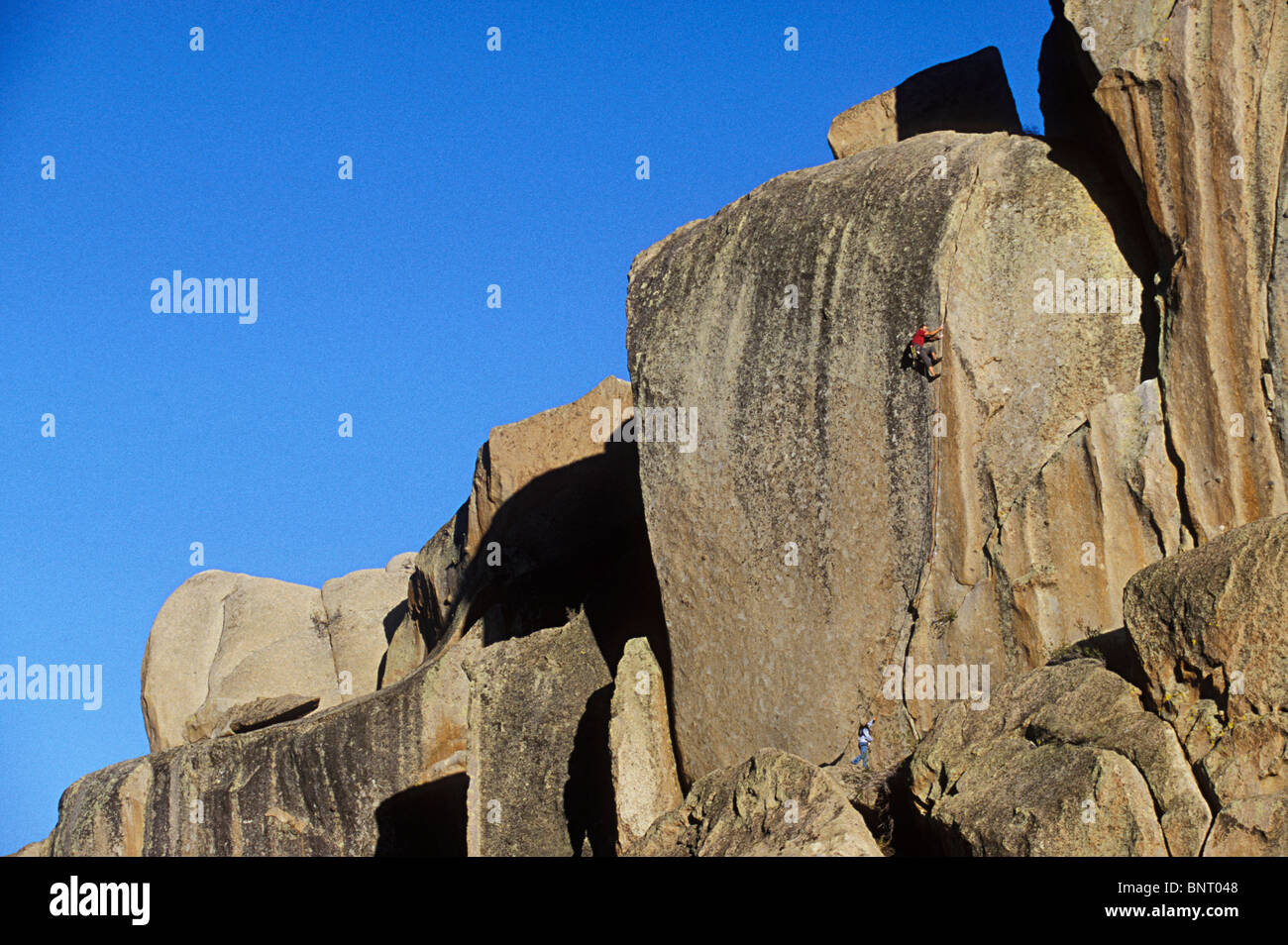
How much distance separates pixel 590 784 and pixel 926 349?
5845mm

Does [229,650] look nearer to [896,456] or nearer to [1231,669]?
[896,456]

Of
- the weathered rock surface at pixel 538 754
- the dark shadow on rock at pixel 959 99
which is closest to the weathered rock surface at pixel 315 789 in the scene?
the weathered rock surface at pixel 538 754

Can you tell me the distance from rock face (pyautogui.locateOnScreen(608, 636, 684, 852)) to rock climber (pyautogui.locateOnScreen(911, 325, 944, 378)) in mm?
4039

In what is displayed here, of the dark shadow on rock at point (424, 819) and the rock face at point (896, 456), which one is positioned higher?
the rock face at point (896, 456)

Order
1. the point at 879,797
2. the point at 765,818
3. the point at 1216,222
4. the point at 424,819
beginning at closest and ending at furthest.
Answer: the point at 765,818
the point at 879,797
the point at 1216,222
the point at 424,819

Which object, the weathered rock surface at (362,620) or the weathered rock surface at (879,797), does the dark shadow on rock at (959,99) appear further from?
the weathered rock surface at (362,620)

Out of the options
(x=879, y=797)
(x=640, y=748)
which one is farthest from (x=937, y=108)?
(x=879, y=797)

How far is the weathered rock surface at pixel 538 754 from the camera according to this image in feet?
48.7

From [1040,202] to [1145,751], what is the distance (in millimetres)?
6073

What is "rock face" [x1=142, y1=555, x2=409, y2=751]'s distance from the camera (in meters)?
25.1

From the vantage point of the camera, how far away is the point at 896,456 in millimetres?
13117

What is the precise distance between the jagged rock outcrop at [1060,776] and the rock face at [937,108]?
7.46 meters
